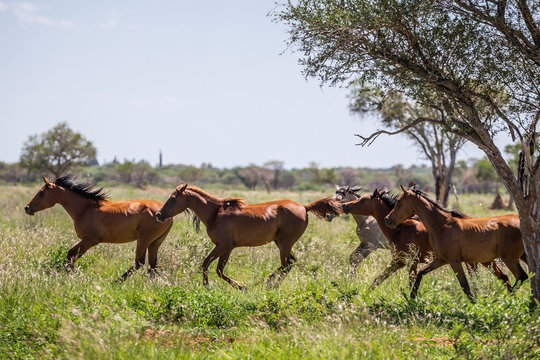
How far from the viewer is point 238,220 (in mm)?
10133

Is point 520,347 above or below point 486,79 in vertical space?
below

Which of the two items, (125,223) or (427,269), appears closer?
(427,269)

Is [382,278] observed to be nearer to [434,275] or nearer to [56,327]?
[434,275]

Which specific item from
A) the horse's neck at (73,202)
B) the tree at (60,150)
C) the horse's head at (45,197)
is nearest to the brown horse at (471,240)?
the horse's neck at (73,202)

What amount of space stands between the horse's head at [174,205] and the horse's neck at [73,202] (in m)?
1.74

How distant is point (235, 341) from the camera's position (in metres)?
6.21

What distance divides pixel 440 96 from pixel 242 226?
4.27 m

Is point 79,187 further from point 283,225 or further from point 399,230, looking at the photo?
point 399,230

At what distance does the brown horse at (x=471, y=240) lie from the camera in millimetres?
8523

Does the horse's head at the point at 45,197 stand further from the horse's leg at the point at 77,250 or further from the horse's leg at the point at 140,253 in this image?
the horse's leg at the point at 140,253

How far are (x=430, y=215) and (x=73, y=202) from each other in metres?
6.84

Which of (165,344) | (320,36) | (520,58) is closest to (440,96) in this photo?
(520,58)

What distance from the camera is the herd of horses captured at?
8.62 m

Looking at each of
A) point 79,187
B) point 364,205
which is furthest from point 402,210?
point 79,187
